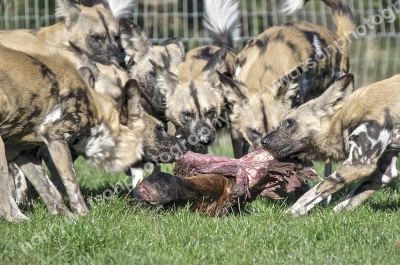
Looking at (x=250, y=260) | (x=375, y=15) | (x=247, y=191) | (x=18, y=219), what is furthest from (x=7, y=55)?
(x=375, y=15)

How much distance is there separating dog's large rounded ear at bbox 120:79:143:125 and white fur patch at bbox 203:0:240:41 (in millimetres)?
1948

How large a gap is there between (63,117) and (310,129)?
179cm

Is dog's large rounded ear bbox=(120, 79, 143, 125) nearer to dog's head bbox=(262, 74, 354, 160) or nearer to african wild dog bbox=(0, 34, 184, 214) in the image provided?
african wild dog bbox=(0, 34, 184, 214)

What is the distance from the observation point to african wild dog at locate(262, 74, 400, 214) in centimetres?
523

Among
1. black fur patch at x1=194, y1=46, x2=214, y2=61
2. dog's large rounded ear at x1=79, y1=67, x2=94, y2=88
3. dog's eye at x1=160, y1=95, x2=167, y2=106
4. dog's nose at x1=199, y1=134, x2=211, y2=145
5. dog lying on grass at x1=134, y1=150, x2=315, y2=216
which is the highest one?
black fur patch at x1=194, y1=46, x2=214, y2=61

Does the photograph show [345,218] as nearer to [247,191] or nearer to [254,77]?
[247,191]

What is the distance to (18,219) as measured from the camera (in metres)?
4.92

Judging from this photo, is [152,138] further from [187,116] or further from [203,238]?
[203,238]

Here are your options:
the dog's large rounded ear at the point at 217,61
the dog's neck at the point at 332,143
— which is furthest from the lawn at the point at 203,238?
the dog's large rounded ear at the point at 217,61

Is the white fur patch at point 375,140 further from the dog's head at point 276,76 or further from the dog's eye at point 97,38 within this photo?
the dog's eye at point 97,38

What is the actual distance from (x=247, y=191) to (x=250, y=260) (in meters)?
1.33

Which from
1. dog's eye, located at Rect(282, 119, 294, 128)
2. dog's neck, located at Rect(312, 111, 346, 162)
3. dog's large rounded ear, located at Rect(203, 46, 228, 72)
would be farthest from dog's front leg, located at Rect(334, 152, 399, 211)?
dog's large rounded ear, located at Rect(203, 46, 228, 72)

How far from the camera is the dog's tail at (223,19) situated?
7391 millimetres

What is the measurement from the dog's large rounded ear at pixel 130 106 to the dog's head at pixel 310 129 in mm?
962
